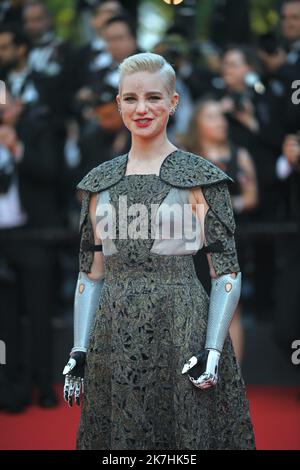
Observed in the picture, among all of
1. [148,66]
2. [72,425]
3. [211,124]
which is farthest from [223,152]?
[148,66]

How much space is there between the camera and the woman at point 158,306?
2.81 m

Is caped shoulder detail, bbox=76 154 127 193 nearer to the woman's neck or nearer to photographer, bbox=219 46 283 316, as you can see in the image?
the woman's neck

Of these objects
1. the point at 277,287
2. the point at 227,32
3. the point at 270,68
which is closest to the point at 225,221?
the point at 277,287

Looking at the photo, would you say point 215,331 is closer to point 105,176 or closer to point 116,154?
point 105,176

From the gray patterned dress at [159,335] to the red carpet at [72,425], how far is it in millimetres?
1835

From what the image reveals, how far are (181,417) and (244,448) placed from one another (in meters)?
0.28

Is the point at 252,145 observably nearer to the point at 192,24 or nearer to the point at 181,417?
the point at 192,24

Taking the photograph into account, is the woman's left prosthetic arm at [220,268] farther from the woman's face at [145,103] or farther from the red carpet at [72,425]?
the red carpet at [72,425]

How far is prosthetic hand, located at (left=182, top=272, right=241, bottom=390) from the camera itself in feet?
9.10

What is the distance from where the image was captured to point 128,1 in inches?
289

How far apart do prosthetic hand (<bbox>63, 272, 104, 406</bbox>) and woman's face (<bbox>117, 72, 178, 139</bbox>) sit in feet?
1.68

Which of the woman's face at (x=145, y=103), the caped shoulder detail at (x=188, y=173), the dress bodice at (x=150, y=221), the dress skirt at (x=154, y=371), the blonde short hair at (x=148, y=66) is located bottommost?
the dress skirt at (x=154, y=371)

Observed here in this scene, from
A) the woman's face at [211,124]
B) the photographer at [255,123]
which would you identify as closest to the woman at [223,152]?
the woman's face at [211,124]

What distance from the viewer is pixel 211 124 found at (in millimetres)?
5523
